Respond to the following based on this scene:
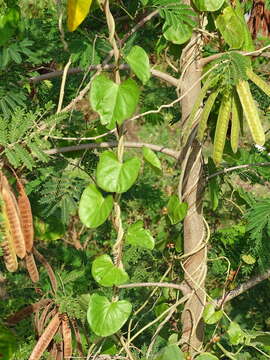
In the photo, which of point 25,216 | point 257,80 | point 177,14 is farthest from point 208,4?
point 25,216

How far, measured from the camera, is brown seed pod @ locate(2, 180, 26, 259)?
0.99 meters

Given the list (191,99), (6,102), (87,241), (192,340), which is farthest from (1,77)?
(87,241)

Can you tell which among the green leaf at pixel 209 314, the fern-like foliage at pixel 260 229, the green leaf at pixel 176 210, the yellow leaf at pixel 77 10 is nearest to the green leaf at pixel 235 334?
the green leaf at pixel 209 314

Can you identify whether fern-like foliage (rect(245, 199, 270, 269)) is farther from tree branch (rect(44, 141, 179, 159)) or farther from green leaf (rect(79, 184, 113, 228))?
green leaf (rect(79, 184, 113, 228))

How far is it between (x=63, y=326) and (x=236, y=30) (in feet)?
2.30

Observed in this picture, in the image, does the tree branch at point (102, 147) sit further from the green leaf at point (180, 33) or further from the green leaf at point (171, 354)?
the green leaf at point (171, 354)

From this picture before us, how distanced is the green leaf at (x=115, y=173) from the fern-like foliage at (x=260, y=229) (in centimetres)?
43

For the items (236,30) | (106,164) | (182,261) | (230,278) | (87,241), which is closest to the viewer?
(106,164)

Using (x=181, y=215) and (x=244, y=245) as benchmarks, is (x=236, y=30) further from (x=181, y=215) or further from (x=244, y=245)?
(x=244, y=245)

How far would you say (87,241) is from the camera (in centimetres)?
293

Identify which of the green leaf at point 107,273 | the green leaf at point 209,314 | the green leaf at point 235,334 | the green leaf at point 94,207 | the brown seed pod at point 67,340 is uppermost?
the green leaf at point 94,207

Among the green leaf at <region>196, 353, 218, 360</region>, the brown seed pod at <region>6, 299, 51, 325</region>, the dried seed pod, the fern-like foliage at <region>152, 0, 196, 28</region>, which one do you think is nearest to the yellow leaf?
the fern-like foliage at <region>152, 0, 196, 28</region>

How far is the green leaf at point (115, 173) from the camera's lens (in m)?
1.00

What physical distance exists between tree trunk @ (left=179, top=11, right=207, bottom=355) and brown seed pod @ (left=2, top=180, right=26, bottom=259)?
16.4 inches
